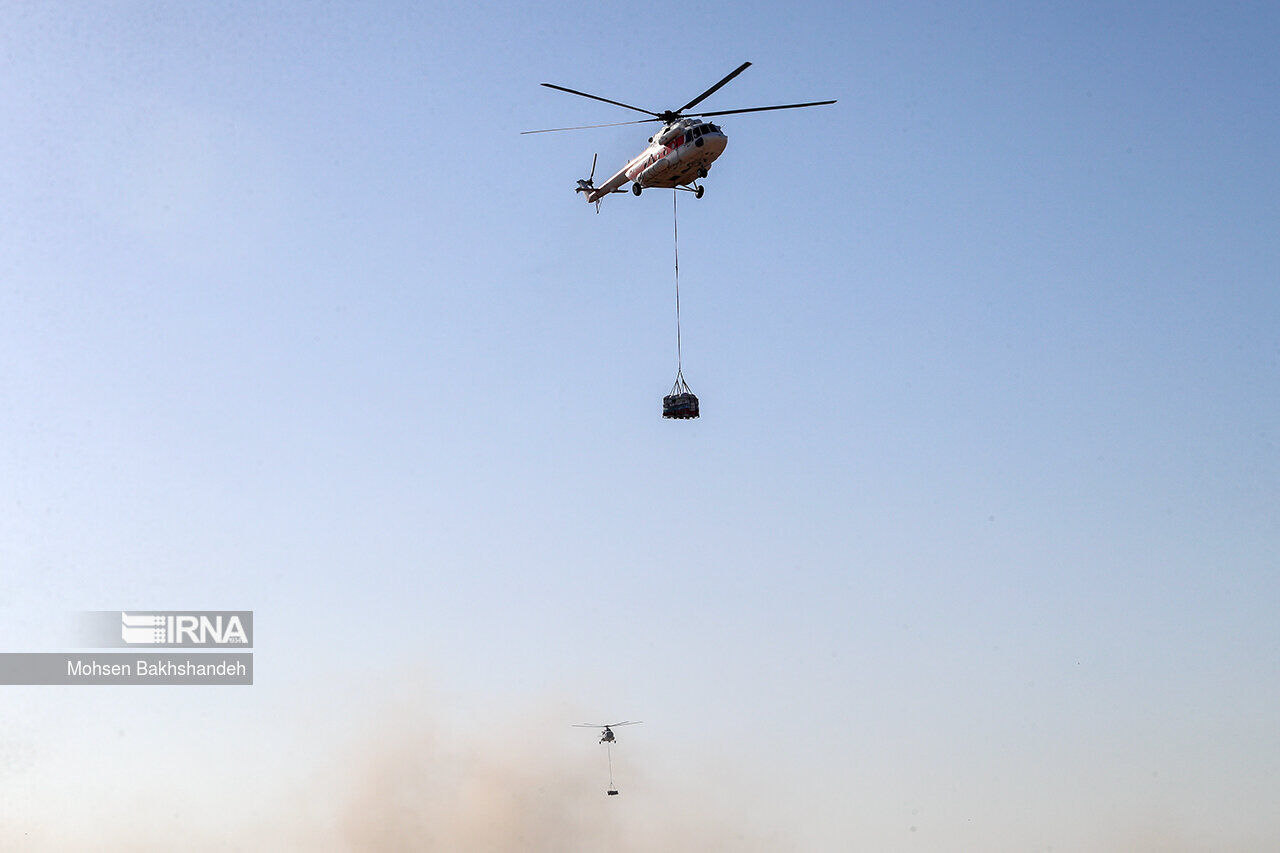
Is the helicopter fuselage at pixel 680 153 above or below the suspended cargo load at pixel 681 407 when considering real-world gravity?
above

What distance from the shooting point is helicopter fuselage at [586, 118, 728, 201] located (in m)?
83.5

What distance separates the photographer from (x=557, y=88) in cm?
7850

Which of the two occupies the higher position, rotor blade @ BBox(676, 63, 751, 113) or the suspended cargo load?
rotor blade @ BBox(676, 63, 751, 113)

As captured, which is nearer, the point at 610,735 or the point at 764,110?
the point at 764,110

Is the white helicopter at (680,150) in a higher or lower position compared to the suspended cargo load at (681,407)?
higher

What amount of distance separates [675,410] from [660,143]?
18.0 metres

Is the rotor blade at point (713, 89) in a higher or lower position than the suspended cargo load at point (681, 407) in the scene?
higher

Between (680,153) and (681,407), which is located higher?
(680,153)

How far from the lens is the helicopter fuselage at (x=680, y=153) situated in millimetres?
83500

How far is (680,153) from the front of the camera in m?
83.8

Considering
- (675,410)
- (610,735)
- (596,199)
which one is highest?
(596,199)

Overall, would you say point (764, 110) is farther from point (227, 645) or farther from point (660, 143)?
point (227, 645)

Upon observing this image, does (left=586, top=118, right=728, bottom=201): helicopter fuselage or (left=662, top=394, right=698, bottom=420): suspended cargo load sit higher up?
(left=586, top=118, right=728, bottom=201): helicopter fuselage

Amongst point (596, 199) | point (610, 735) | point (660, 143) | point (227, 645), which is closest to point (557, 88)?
point (660, 143)
